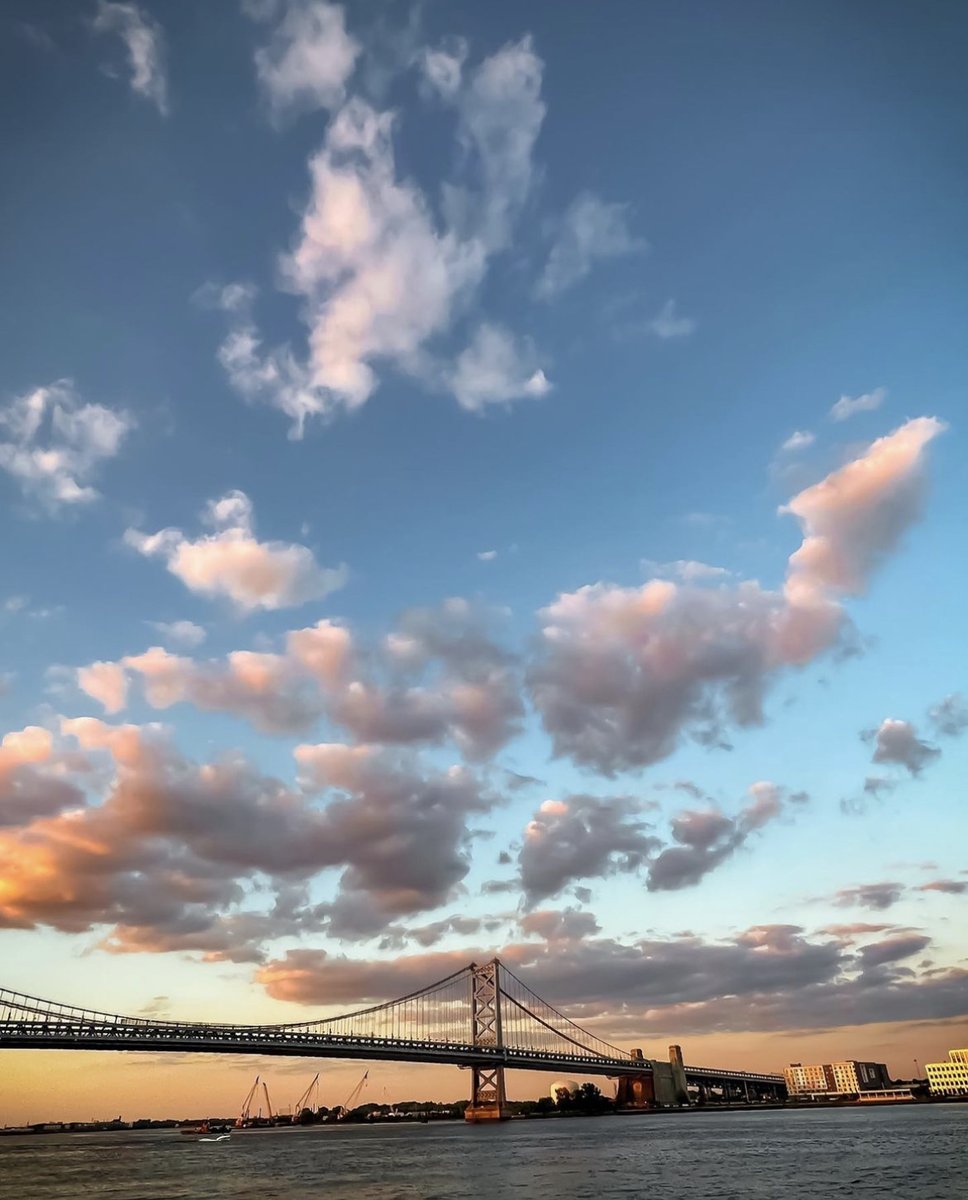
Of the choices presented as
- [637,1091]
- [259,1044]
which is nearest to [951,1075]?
[637,1091]

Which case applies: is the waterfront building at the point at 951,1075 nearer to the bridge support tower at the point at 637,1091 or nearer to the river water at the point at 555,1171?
the bridge support tower at the point at 637,1091

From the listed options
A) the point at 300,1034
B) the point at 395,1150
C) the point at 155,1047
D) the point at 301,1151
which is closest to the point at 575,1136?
the point at 395,1150

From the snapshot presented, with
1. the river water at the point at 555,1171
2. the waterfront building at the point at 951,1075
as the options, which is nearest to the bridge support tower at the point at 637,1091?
the waterfront building at the point at 951,1075

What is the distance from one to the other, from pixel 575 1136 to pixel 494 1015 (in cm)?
4488

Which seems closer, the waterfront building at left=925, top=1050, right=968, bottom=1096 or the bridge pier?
the bridge pier

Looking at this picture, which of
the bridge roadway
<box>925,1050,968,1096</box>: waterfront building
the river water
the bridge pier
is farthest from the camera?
<box>925,1050,968,1096</box>: waterfront building

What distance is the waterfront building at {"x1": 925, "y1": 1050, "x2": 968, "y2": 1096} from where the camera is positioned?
167 m

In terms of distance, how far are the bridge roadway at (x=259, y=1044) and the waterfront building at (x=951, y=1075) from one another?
92240 millimetres

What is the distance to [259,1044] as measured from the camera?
88.4 m

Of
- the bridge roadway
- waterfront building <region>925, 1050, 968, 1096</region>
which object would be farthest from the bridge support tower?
waterfront building <region>925, 1050, 968, 1096</region>

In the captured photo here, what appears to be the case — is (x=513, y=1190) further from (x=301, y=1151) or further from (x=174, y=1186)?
(x=301, y=1151)

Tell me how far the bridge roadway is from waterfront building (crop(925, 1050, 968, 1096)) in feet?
303

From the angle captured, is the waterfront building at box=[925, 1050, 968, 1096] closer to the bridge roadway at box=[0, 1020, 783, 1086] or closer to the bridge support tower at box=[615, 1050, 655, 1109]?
the bridge support tower at box=[615, 1050, 655, 1109]

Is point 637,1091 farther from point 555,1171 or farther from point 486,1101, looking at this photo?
point 555,1171
